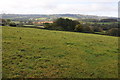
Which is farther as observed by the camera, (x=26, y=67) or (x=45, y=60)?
(x=45, y=60)

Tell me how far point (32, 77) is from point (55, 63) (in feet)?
8.97

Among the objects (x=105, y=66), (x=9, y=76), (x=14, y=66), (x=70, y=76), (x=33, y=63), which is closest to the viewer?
(x=9, y=76)

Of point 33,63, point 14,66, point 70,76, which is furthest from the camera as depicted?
point 33,63

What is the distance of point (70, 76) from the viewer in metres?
7.91

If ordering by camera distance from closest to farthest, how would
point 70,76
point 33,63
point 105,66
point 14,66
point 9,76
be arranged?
1. point 9,76
2. point 70,76
3. point 14,66
4. point 33,63
5. point 105,66

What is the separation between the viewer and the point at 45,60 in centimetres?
1028

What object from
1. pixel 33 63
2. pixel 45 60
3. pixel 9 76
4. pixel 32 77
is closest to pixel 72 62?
pixel 45 60

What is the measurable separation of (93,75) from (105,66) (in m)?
2.22

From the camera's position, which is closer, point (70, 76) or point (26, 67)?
point (70, 76)

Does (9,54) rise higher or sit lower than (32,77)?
higher

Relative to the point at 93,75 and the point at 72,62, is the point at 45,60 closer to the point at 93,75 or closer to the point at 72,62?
the point at 72,62

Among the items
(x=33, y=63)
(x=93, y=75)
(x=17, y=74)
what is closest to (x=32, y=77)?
(x=17, y=74)

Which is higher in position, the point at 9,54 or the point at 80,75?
the point at 9,54

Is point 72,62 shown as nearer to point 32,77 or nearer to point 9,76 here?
point 32,77
